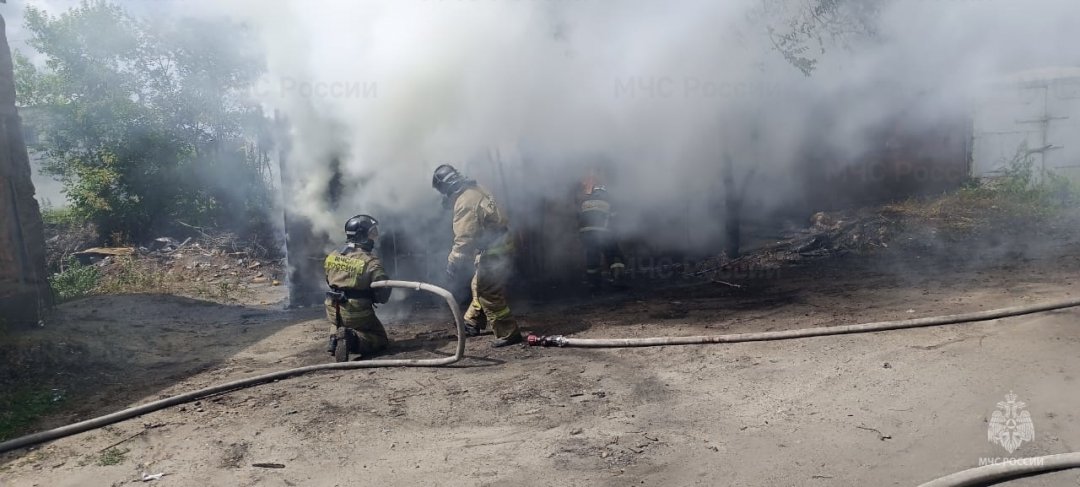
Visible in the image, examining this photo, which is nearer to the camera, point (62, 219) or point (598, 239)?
point (598, 239)

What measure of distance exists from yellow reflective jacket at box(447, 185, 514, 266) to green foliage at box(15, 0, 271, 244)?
1051 centimetres

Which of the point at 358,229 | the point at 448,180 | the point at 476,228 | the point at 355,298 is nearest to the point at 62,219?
the point at 358,229

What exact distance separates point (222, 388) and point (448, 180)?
249cm

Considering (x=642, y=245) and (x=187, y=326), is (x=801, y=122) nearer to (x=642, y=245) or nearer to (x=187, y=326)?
(x=642, y=245)

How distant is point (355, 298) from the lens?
553 centimetres

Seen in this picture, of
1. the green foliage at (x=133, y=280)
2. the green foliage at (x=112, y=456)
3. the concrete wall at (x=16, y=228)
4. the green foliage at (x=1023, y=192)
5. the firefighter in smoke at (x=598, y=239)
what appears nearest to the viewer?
the green foliage at (x=112, y=456)

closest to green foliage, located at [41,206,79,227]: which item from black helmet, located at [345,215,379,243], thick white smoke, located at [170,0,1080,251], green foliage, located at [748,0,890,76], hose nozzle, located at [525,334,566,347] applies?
thick white smoke, located at [170,0,1080,251]

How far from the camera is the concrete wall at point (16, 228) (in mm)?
6586

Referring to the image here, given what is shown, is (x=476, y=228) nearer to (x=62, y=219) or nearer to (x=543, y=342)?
(x=543, y=342)

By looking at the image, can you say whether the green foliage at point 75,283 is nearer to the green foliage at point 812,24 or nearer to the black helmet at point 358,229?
the black helmet at point 358,229

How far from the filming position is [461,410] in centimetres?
428

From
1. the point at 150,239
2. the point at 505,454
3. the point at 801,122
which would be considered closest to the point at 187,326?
the point at 505,454

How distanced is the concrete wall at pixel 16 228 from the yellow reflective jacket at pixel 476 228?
14.7 feet

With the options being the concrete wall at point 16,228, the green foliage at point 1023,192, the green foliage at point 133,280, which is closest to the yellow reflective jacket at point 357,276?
the concrete wall at point 16,228
